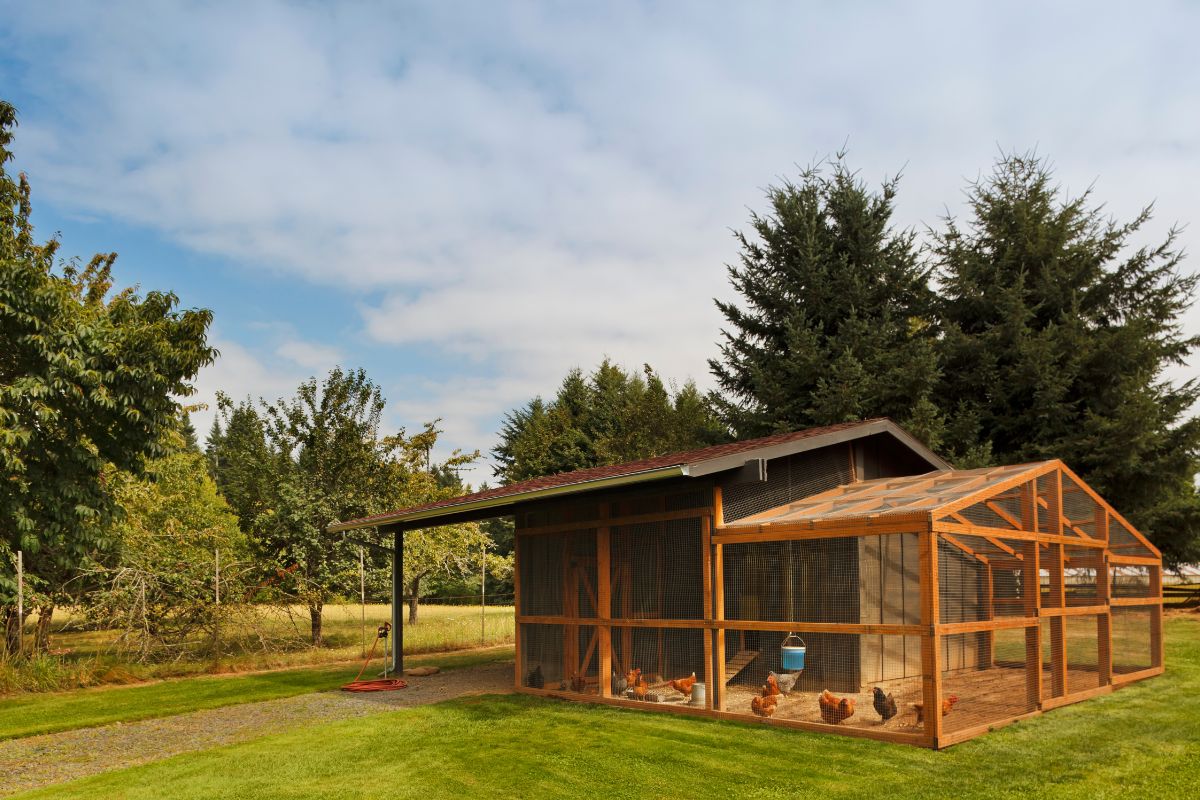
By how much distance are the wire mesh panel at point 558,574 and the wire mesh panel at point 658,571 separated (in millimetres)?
871

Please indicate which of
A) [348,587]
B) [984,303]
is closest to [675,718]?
[348,587]

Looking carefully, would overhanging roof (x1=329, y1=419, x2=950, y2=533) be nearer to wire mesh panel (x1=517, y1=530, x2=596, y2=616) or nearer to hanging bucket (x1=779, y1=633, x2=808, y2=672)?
wire mesh panel (x1=517, y1=530, x2=596, y2=616)

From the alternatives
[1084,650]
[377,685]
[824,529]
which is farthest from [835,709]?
[377,685]

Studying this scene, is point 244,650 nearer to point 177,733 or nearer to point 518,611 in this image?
point 177,733

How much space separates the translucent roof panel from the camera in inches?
328

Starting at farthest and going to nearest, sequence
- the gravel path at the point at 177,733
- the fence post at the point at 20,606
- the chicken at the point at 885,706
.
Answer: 1. the fence post at the point at 20,606
2. the chicken at the point at 885,706
3. the gravel path at the point at 177,733

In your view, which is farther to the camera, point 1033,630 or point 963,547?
point 963,547

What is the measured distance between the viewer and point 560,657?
1159cm

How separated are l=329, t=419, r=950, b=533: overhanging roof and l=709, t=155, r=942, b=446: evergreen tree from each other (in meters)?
6.63

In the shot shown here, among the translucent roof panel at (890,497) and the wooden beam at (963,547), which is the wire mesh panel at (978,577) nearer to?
the wooden beam at (963,547)

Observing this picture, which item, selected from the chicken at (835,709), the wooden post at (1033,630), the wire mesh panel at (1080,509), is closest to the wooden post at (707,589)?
the chicken at (835,709)

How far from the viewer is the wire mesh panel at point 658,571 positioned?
9.78 meters

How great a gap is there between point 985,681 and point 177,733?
379 inches

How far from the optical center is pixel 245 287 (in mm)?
19203
